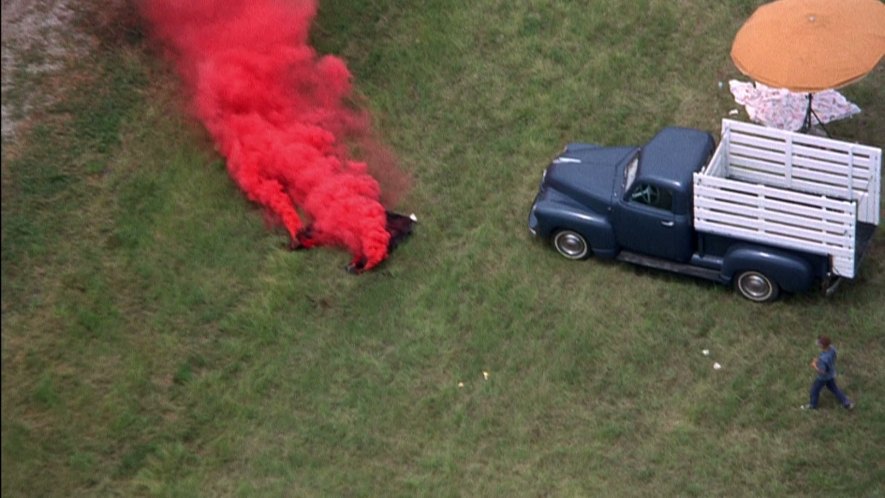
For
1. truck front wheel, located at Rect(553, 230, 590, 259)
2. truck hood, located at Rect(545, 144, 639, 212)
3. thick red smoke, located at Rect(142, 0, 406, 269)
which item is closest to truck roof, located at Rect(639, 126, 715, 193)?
truck hood, located at Rect(545, 144, 639, 212)

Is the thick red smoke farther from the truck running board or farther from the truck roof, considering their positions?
the truck roof

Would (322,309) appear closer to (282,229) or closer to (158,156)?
(282,229)

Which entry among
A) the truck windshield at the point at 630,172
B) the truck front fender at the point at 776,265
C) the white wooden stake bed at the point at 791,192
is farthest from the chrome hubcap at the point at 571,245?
the truck front fender at the point at 776,265

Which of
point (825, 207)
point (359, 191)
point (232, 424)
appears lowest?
point (232, 424)

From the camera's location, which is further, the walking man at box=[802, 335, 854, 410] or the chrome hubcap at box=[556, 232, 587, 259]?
the chrome hubcap at box=[556, 232, 587, 259]

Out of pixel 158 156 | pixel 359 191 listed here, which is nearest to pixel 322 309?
pixel 359 191

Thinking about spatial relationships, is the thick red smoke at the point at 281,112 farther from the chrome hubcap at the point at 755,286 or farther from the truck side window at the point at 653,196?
the chrome hubcap at the point at 755,286

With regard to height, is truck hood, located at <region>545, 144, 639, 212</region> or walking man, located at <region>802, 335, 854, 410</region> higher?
truck hood, located at <region>545, 144, 639, 212</region>

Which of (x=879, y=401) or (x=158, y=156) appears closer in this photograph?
(x=879, y=401)
